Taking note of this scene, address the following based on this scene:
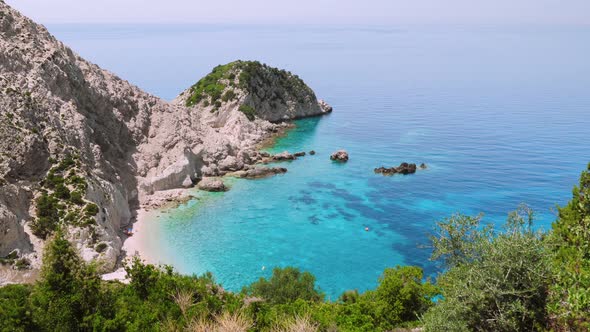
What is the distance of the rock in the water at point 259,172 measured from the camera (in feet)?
228

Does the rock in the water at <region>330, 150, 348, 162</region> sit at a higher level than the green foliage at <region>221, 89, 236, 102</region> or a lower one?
lower

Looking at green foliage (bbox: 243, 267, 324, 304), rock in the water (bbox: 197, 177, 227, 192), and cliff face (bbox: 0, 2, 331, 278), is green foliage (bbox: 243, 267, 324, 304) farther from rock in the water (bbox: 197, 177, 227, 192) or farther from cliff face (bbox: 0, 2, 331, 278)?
rock in the water (bbox: 197, 177, 227, 192)

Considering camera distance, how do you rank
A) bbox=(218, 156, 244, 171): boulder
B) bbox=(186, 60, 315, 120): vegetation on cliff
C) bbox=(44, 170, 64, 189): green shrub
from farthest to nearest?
bbox=(186, 60, 315, 120): vegetation on cliff
bbox=(218, 156, 244, 171): boulder
bbox=(44, 170, 64, 189): green shrub

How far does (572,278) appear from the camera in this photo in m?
15.4

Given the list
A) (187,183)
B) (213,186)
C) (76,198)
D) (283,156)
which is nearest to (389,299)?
(76,198)

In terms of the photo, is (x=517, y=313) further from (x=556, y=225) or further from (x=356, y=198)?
(x=356, y=198)

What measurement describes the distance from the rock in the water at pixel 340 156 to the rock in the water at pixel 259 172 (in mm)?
12298

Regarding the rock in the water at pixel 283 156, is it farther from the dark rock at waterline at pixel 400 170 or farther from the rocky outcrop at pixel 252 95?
the rocky outcrop at pixel 252 95

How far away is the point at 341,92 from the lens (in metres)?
176

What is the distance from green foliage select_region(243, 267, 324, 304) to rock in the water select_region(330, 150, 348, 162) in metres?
47.4

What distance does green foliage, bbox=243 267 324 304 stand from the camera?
32625mm

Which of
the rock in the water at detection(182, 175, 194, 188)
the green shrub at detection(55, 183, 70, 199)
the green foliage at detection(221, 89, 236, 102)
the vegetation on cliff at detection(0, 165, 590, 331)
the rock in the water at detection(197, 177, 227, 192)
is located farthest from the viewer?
the green foliage at detection(221, 89, 236, 102)

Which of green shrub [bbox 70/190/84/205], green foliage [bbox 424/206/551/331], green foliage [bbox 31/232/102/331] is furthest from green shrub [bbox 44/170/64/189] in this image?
green foliage [bbox 424/206/551/331]

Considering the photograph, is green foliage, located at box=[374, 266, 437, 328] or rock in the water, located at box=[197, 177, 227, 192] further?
rock in the water, located at box=[197, 177, 227, 192]
